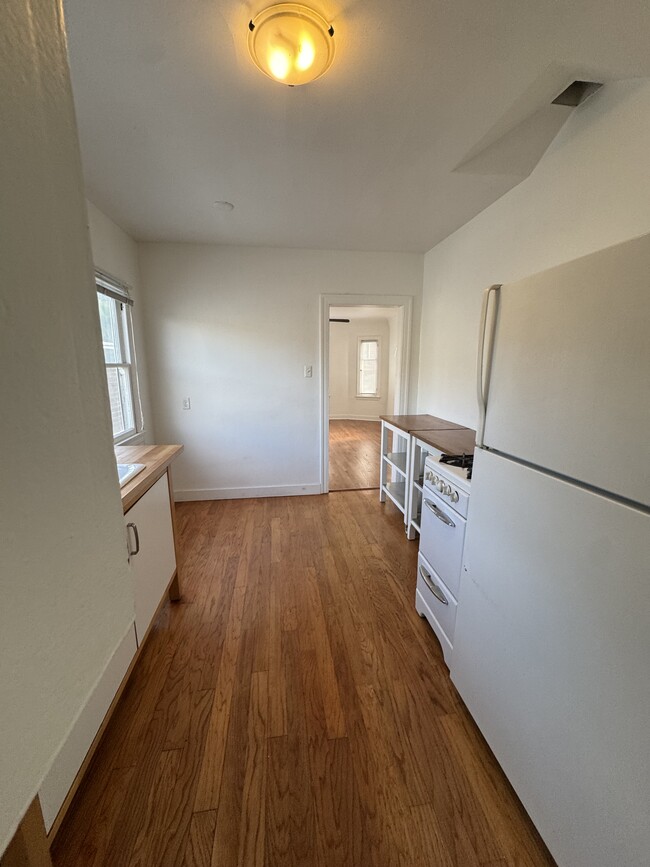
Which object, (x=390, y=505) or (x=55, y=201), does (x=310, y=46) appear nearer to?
(x=55, y=201)

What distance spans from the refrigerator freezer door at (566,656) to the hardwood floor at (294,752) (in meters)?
0.20

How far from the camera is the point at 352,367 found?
7945 mm

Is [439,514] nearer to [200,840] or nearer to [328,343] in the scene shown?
[200,840]

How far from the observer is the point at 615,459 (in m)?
0.78

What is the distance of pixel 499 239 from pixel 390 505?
2424 mm

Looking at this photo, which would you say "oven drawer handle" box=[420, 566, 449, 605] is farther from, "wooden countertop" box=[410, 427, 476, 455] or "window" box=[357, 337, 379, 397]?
"window" box=[357, 337, 379, 397]

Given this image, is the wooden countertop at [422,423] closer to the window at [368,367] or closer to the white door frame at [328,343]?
the white door frame at [328,343]

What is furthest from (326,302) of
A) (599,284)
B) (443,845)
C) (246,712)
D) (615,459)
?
(443,845)

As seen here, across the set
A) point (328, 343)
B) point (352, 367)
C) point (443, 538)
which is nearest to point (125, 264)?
point (328, 343)

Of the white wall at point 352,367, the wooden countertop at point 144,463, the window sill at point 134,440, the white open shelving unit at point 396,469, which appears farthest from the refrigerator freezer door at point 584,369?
the white wall at point 352,367

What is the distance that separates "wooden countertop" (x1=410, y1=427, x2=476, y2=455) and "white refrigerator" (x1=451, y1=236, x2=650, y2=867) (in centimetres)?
81

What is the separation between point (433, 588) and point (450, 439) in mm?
1040

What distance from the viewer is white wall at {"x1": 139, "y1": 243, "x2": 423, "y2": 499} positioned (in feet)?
10.2

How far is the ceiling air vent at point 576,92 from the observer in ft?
4.79
